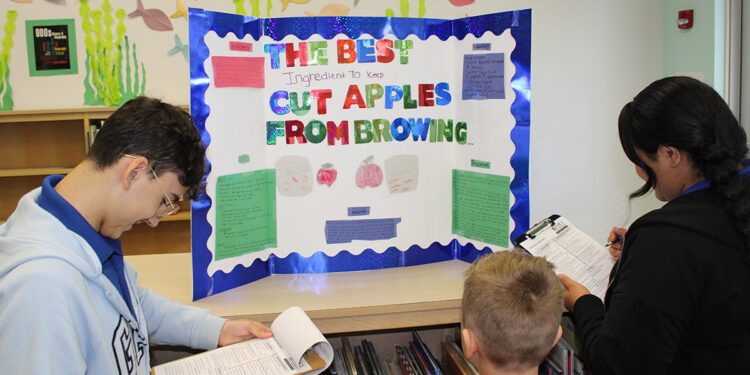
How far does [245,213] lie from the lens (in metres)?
1.62

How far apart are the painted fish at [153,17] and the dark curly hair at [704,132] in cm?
327

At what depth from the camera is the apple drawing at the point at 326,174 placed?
1.72m

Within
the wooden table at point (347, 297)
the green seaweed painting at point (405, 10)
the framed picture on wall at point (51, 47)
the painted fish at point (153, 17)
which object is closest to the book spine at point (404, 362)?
the wooden table at point (347, 297)

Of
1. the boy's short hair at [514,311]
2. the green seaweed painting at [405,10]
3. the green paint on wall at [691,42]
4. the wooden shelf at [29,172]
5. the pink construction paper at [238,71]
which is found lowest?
the boy's short hair at [514,311]

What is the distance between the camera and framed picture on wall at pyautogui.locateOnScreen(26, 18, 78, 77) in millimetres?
3523

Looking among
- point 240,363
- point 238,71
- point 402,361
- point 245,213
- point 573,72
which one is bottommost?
point 402,361

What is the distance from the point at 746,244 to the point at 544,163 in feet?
8.29

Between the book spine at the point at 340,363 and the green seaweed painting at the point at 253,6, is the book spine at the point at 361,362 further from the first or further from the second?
the green seaweed painting at the point at 253,6

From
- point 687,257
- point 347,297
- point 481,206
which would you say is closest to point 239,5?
point 481,206

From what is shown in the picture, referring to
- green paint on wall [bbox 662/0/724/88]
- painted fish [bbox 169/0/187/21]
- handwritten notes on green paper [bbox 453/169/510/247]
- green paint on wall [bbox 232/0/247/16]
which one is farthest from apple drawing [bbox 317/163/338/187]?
painted fish [bbox 169/0/187/21]

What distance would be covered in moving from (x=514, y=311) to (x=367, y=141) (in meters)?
0.89

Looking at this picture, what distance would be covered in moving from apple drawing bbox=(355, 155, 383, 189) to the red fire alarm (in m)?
2.34

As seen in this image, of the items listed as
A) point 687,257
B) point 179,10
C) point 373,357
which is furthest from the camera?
point 179,10

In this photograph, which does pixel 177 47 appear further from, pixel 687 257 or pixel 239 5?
pixel 687 257
